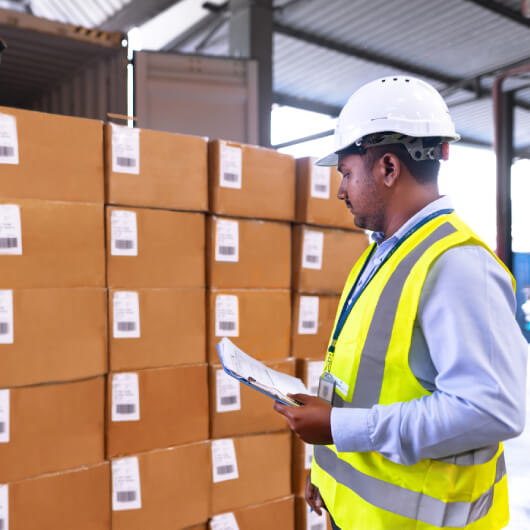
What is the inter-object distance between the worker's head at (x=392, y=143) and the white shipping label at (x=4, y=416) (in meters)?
1.43

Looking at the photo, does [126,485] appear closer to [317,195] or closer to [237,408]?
[237,408]

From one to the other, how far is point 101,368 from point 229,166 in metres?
1.02

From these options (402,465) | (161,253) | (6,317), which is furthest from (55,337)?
(402,465)

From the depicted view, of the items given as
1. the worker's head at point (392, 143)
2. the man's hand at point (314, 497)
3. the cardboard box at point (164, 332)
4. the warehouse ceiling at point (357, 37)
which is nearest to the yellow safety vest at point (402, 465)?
the worker's head at point (392, 143)

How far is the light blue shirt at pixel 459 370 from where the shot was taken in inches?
36.9

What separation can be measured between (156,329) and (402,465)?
1330mm

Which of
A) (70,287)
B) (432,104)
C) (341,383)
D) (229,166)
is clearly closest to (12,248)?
(70,287)

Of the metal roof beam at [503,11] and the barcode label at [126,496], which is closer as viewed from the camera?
the barcode label at [126,496]

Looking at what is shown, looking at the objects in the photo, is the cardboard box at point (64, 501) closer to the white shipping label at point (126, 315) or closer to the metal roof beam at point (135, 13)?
the white shipping label at point (126, 315)

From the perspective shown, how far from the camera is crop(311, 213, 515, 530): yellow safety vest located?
104 cm

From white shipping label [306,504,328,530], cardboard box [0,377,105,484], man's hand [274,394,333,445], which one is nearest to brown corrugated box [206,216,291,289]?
cardboard box [0,377,105,484]

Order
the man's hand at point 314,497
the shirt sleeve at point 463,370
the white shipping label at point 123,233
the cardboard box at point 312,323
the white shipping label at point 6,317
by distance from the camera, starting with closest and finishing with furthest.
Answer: the shirt sleeve at point 463,370
the man's hand at point 314,497
the white shipping label at point 6,317
the white shipping label at point 123,233
the cardboard box at point 312,323

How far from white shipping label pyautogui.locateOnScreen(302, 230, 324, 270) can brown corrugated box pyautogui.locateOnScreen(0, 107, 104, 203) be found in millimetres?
1019

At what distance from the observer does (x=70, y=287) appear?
6.49 ft
